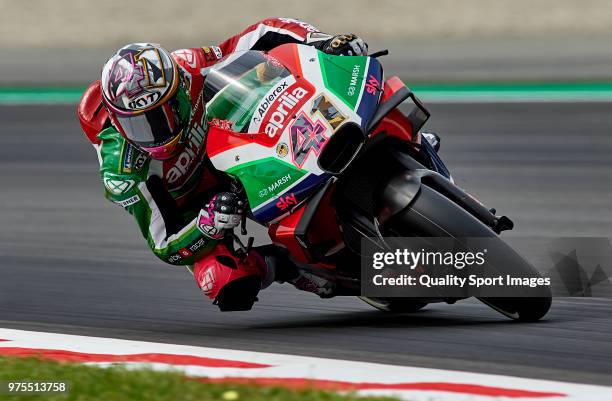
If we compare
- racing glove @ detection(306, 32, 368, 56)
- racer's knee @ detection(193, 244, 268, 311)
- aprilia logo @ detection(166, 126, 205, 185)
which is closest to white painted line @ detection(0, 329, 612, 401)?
racer's knee @ detection(193, 244, 268, 311)

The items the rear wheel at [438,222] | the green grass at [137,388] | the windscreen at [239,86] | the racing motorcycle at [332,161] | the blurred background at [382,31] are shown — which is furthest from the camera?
the blurred background at [382,31]

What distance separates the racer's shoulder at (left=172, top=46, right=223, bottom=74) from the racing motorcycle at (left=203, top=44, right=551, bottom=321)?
0.39 m

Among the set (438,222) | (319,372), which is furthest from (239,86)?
(319,372)

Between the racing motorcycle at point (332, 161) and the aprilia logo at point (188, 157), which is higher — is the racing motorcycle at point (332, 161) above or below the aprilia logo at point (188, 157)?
above

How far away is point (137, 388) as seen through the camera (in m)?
4.40

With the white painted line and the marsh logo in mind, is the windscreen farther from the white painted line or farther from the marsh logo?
the white painted line

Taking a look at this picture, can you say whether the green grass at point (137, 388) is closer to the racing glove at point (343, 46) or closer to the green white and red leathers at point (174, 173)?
the green white and red leathers at point (174, 173)

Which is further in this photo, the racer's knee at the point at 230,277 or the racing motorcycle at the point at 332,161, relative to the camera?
the racer's knee at the point at 230,277

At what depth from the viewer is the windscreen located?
5.73m

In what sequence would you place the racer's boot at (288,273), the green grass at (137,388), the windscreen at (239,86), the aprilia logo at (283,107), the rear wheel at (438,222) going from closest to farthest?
the green grass at (137,388) → the rear wheel at (438,222) → the aprilia logo at (283,107) → the windscreen at (239,86) → the racer's boot at (288,273)

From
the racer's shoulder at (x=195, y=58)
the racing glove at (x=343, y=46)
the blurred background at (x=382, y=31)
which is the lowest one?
the blurred background at (x=382, y=31)

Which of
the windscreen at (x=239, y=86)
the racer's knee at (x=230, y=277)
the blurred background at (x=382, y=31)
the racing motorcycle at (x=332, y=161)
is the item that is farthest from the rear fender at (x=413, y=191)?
the blurred background at (x=382, y=31)

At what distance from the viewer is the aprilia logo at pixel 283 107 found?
219 inches

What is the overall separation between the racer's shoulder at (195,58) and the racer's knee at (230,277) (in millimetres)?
921
